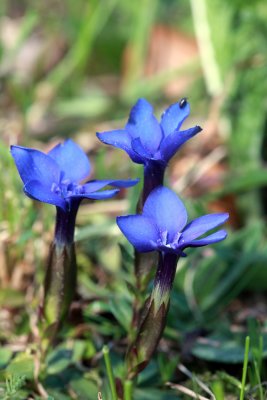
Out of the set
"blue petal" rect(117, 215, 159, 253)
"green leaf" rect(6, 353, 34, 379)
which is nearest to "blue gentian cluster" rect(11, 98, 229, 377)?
"blue petal" rect(117, 215, 159, 253)

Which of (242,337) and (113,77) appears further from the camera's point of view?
(113,77)

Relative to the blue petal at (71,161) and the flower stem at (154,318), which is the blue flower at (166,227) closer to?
the flower stem at (154,318)

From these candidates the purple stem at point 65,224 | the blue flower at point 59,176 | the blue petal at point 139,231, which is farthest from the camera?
the purple stem at point 65,224

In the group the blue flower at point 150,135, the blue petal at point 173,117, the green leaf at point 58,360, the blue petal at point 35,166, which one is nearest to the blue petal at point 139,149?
the blue flower at point 150,135

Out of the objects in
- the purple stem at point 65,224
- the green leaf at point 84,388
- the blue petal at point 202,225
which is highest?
the purple stem at point 65,224

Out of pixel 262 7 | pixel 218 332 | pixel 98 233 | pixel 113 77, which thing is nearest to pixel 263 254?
pixel 218 332

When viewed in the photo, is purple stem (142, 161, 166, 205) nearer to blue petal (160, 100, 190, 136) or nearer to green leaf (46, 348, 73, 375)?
blue petal (160, 100, 190, 136)

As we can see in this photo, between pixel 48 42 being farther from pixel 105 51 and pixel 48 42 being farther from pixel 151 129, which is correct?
pixel 151 129
